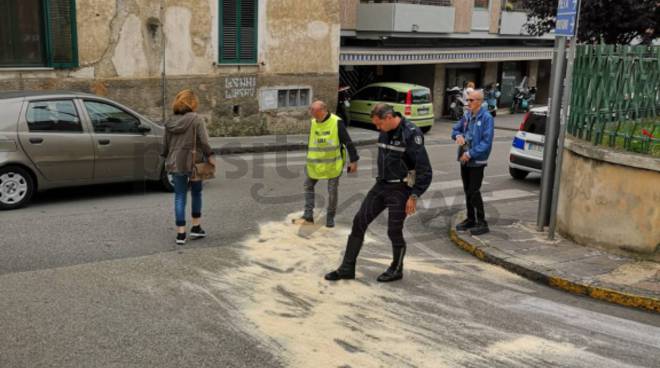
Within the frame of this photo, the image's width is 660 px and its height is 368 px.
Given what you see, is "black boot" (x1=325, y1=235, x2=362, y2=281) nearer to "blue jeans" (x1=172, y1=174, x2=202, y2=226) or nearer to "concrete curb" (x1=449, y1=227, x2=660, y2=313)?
"concrete curb" (x1=449, y1=227, x2=660, y2=313)

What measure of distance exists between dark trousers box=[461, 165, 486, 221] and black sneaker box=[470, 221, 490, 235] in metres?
0.06

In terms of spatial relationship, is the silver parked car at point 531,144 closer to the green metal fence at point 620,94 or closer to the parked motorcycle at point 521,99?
the green metal fence at point 620,94

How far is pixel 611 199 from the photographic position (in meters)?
7.23

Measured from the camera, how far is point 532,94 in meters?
30.8

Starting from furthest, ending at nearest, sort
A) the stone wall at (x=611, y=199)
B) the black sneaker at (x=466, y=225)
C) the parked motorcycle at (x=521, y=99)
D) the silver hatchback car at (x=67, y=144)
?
the parked motorcycle at (x=521, y=99), the silver hatchback car at (x=67, y=144), the black sneaker at (x=466, y=225), the stone wall at (x=611, y=199)

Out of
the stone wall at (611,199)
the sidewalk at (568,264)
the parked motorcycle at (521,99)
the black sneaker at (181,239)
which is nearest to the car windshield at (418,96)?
the parked motorcycle at (521,99)

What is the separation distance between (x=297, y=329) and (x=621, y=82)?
482 cm

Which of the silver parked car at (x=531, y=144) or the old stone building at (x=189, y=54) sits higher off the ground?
the old stone building at (x=189, y=54)

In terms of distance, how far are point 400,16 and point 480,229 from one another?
1494cm

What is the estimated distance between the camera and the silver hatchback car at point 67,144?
8523 millimetres

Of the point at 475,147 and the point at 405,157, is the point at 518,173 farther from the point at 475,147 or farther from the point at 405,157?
the point at 405,157

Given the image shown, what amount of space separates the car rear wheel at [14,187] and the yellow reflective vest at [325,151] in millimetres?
3762

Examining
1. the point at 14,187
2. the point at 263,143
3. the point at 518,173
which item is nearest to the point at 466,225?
the point at 518,173

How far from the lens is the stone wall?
6.91m
